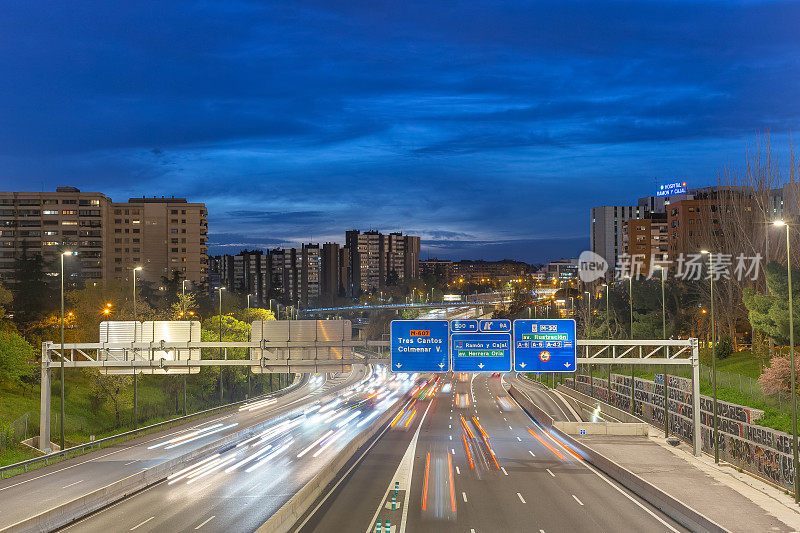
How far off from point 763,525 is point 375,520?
528 inches

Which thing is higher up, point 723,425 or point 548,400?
point 723,425

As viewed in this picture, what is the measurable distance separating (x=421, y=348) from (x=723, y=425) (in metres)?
18.5

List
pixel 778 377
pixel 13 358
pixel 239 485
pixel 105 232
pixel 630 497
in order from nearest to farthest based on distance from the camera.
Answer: pixel 630 497
pixel 239 485
pixel 778 377
pixel 13 358
pixel 105 232

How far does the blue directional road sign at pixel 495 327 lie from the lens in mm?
41594

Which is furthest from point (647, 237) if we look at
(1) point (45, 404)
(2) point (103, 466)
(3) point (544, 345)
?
(2) point (103, 466)

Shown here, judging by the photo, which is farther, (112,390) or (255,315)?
(255,315)

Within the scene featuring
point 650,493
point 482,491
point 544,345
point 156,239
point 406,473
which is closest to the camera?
point 650,493

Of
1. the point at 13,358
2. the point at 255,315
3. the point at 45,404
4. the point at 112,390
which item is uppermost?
the point at 255,315

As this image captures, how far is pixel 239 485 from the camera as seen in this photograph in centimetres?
3547

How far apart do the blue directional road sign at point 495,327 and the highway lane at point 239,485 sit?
38.2 ft

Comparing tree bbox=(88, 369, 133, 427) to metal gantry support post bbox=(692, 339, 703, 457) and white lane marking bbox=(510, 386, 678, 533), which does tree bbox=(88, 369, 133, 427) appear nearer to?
white lane marking bbox=(510, 386, 678, 533)

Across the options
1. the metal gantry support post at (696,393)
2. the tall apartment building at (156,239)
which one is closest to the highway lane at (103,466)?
the metal gantry support post at (696,393)

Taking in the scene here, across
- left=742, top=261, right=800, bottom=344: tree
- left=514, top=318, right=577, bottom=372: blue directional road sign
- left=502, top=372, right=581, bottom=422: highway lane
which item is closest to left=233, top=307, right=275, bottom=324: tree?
left=502, top=372, right=581, bottom=422: highway lane

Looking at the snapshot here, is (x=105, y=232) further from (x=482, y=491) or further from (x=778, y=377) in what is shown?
(x=778, y=377)
